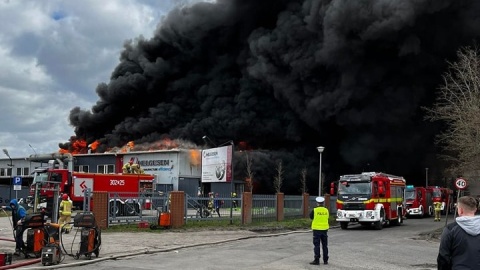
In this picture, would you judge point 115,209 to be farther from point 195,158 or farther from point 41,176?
point 195,158

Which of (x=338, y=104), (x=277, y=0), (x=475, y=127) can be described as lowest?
(x=475, y=127)

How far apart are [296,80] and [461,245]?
41355mm

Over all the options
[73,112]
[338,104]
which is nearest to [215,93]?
[338,104]

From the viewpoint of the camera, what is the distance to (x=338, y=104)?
41.7 meters

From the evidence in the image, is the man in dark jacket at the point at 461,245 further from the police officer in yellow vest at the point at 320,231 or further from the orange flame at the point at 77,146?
the orange flame at the point at 77,146

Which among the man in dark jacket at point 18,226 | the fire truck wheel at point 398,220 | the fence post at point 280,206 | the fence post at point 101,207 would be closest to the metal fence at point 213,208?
the fence post at point 280,206

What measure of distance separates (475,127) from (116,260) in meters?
15.5

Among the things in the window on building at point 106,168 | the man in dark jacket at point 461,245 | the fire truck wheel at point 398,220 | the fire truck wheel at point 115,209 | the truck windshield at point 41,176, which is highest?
the window on building at point 106,168

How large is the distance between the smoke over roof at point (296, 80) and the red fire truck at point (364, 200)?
1531cm

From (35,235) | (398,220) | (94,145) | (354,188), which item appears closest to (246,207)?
(354,188)

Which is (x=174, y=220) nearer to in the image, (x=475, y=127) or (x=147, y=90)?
(x=475, y=127)

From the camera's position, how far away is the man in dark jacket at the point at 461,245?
4715mm

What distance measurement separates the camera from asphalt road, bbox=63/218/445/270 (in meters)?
11.6

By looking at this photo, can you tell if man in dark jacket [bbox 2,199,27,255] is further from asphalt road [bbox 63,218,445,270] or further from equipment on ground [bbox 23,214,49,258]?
asphalt road [bbox 63,218,445,270]
